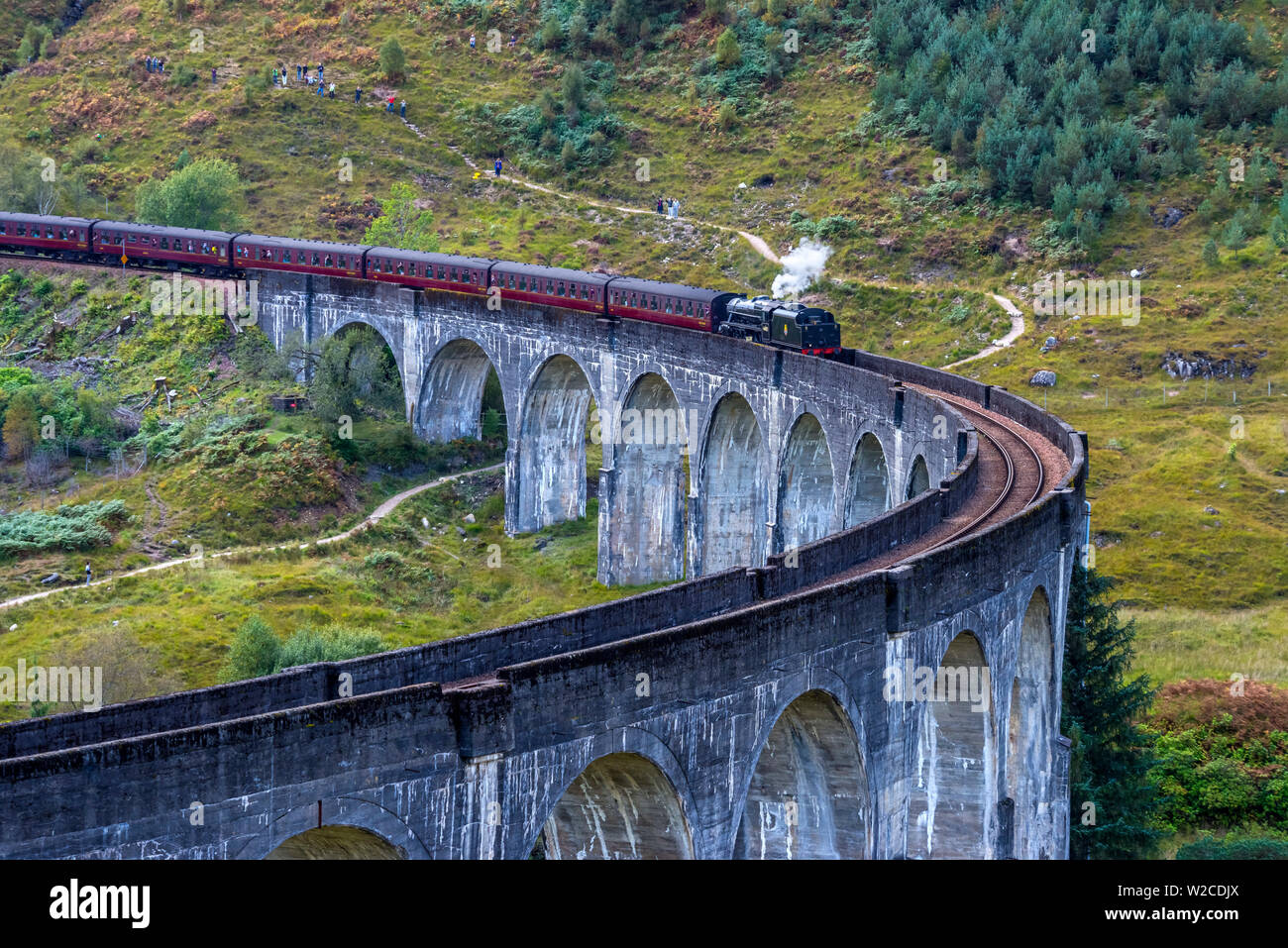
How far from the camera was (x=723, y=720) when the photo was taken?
85.5ft

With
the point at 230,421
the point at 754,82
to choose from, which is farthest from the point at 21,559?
the point at 754,82

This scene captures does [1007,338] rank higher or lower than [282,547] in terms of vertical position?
higher

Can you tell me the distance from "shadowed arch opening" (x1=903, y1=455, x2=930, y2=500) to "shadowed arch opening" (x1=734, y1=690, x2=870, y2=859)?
57.9ft

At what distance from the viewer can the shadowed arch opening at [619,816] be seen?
83.7 feet

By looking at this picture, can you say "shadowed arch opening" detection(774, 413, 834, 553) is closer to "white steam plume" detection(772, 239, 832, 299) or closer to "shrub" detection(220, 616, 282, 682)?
"shrub" detection(220, 616, 282, 682)

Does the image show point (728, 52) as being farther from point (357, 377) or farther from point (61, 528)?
point (61, 528)

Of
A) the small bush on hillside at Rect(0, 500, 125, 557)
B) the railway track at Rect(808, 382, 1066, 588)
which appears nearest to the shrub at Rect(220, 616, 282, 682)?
the small bush on hillside at Rect(0, 500, 125, 557)

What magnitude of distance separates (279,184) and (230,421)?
37.0 metres

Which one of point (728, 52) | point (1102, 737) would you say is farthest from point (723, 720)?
point (728, 52)

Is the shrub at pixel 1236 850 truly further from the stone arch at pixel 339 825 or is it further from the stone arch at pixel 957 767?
the stone arch at pixel 339 825

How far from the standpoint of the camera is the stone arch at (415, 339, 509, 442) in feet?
232

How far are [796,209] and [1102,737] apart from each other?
5193 cm

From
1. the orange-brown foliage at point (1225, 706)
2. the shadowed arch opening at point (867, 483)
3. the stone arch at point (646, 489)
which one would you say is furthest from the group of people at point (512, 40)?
the orange-brown foliage at point (1225, 706)

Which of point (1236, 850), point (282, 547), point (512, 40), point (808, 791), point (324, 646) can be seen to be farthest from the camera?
point (512, 40)
